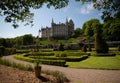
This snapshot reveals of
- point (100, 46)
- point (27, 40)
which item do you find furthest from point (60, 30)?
point (100, 46)

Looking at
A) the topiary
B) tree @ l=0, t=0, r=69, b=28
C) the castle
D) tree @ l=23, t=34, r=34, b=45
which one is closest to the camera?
tree @ l=0, t=0, r=69, b=28

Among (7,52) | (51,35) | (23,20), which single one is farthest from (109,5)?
(51,35)

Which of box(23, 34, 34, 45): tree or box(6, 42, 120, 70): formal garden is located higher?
box(23, 34, 34, 45): tree

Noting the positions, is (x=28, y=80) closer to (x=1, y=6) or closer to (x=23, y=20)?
(x=23, y=20)

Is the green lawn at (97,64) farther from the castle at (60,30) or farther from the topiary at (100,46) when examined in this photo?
the castle at (60,30)

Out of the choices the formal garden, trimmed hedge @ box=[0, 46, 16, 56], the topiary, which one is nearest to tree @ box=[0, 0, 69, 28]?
the formal garden

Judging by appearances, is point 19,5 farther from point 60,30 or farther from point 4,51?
point 60,30

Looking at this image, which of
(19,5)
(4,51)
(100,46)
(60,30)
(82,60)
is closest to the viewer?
(19,5)

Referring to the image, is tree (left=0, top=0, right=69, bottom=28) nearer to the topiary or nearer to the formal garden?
the formal garden

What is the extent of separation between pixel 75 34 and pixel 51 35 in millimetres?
23498

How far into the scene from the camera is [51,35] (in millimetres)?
148625

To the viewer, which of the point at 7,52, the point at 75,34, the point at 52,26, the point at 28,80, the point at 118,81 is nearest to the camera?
the point at 28,80

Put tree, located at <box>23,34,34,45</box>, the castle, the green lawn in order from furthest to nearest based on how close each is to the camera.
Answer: the castle < tree, located at <box>23,34,34,45</box> < the green lawn

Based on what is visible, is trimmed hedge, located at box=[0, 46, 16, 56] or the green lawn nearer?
the green lawn
